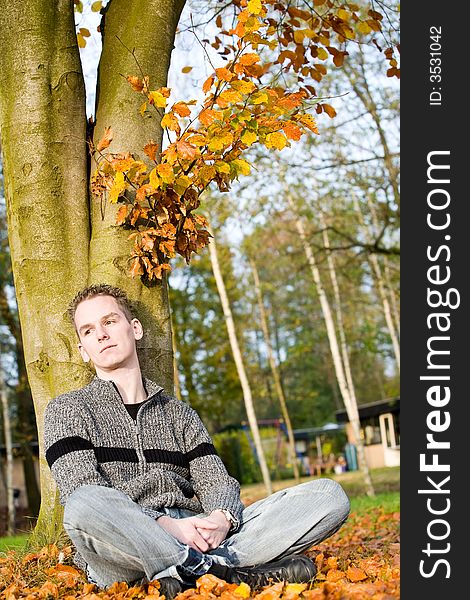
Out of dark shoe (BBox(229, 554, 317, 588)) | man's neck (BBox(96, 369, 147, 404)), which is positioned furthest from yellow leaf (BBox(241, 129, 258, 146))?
dark shoe (BBox(229, 554, 317, 588))

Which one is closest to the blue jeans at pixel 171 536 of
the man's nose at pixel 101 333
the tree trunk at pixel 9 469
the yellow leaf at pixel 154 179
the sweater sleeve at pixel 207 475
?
the sweater sleeve at pixel 207 475

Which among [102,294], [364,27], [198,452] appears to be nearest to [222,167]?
[102,294]

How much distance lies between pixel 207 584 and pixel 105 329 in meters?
1.37

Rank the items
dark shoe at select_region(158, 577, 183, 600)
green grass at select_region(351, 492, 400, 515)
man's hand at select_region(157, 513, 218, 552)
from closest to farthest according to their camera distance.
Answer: dark shoe at select_region(158, 577, 183, 600) → man's hand at select_region(157, 513, 218, 552) → green grass at select_region(351, 492, 400, 515)

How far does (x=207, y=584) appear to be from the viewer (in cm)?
339

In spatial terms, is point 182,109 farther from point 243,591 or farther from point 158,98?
point 243,591

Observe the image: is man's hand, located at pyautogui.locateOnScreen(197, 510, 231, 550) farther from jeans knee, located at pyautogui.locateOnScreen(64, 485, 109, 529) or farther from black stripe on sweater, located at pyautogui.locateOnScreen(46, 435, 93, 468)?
black stripe on sweater, located at pyautogui.locateOnScreen(46, 435, 93, 468)

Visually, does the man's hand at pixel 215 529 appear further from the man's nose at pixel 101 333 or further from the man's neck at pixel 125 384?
the man's nose at pixel 101 333

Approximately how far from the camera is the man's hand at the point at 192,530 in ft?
11.4

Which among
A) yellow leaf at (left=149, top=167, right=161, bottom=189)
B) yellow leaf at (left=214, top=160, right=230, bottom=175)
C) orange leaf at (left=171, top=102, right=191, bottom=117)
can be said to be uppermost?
orange leaf at (left=171, top=102, right=191, bottom=117)

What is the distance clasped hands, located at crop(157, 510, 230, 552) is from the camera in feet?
11.4

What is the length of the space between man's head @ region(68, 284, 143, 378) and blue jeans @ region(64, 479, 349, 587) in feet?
2.63

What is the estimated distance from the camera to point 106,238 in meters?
4.69

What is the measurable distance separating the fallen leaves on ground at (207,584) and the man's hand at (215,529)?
164mm
